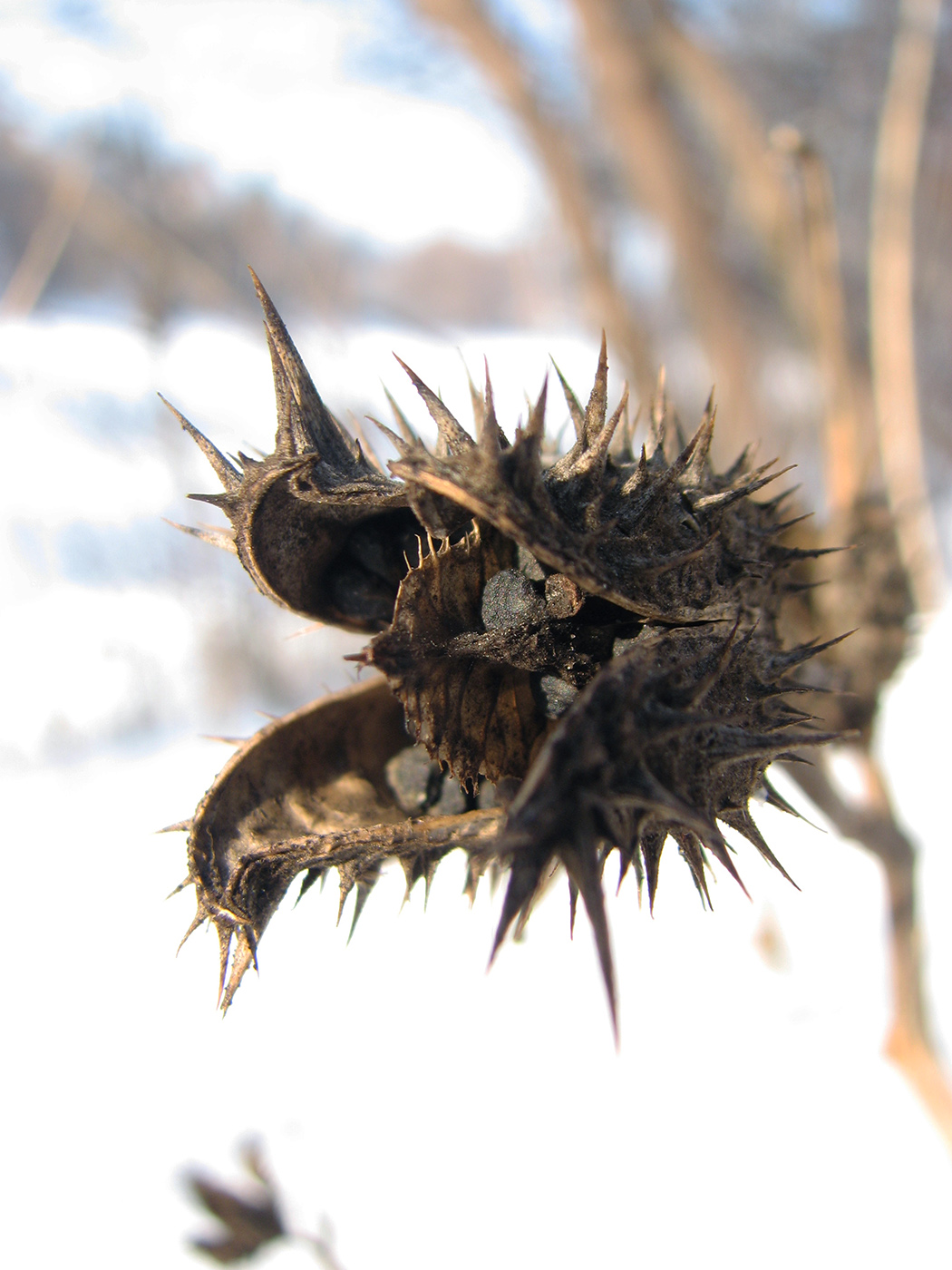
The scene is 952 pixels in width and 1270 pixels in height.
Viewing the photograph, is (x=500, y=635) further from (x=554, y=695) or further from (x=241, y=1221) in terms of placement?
(x=241, y=1221)

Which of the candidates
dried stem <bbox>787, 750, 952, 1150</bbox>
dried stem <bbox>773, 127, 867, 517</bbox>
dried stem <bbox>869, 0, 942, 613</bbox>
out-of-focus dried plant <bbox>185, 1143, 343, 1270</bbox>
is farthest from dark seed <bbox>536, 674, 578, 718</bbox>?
dried stem <bbox>869, 0, 942, 613</bbox>

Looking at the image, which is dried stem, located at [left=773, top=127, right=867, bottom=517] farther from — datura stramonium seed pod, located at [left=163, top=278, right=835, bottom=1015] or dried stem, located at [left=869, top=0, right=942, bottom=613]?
datura stramonium seed pod, located at [left=163, top=278, right=835, bottom=1015]

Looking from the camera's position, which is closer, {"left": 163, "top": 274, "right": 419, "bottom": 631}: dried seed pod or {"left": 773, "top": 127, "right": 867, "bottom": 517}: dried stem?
{"left": 163, "top": 274, "right": 419, "bottom": 631}: dried seed pod

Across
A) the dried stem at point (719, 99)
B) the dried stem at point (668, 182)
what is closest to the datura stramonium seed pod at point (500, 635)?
the dried stem at point (668, 182)

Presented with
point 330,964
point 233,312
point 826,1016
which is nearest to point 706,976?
point 826,1016

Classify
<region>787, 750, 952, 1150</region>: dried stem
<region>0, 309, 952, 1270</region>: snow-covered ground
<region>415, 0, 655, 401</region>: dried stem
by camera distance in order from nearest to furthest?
<region>787, 750, 952, 1150</region>: dried stem, <region>0, 309, 952, 1270</region>: snow-covered ground, <region>415, 0, 655, 401</region>: dried stem
